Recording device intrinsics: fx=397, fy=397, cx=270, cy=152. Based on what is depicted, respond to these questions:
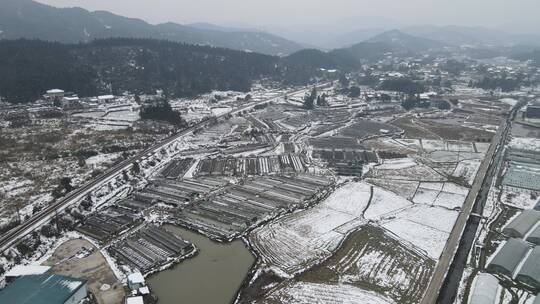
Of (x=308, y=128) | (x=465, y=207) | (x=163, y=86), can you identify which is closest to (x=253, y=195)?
(x=465, y=207)

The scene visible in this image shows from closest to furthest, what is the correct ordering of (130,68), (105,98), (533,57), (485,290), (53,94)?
(485,290)
(53,94)
(105,98)
(130,68)
(533,57)

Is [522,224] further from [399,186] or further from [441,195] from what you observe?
[399,186]

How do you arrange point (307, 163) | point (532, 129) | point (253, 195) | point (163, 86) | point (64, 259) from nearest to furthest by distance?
point (64, 259), point (253, 195), point (307, 163), point (532, 129), point (163, 86)

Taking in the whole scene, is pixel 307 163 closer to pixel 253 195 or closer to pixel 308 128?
pixel 253 195

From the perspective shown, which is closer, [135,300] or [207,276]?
[135,300]

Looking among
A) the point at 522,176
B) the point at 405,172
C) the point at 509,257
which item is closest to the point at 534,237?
the point at 509,257

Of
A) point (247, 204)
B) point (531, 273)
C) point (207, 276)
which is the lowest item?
point (207, 276)
